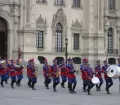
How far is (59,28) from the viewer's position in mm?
41906

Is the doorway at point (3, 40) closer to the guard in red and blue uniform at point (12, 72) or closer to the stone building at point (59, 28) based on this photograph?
the stone building at point (59, 28)

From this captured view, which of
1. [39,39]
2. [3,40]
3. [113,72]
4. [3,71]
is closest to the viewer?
[113,72]

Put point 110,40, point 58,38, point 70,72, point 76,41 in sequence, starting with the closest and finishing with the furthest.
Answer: point 70,72
point 58,38
point 76,41
point 110,40

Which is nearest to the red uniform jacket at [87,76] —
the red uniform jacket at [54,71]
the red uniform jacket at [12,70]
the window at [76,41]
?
the red uniform jacket at [54,71]

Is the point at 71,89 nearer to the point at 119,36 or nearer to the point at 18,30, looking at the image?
the point at 18,30

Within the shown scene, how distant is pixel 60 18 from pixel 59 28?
1.13m

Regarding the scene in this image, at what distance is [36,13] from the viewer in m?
39.5

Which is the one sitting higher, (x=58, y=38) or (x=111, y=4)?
(x=111, y=4)

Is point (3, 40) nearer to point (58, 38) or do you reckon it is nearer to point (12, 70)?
point (58, 38)

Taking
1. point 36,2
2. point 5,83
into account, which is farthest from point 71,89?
point 36,2

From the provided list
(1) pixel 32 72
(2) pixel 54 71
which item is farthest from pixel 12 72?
(2) pixel 54 71

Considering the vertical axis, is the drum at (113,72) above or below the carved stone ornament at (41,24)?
below

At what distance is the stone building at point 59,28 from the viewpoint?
3769 cm

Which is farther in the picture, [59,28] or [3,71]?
[59,28]
